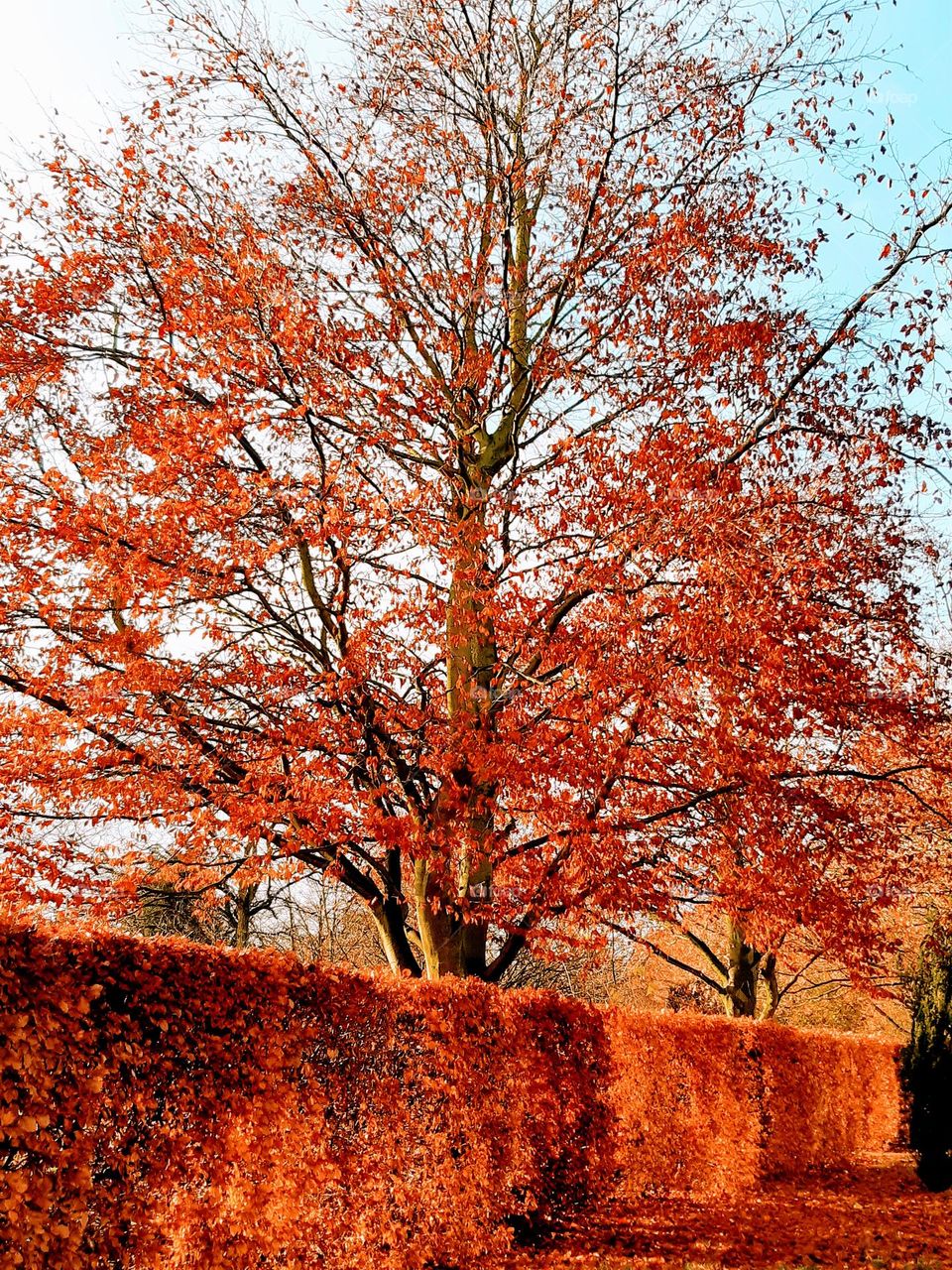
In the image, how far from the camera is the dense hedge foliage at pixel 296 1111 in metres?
3.99

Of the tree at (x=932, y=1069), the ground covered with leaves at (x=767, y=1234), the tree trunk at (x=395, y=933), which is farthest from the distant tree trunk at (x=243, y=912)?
the tree at (x=932, y=1069)

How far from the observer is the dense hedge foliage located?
3992mm

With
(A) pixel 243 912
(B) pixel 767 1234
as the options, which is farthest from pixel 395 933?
(A) pixel 243 912

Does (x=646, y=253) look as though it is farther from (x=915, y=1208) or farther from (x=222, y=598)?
(x=915, y=1208)

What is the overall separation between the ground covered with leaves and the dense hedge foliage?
1.73 feet

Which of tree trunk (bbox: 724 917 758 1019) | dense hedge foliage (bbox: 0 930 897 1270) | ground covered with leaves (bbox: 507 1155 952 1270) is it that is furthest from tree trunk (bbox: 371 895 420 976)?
tree trunk (bbox: 724 917 758 1019)

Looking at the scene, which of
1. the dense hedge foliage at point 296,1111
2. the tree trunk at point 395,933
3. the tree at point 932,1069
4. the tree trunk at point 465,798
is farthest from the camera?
the tree at point 932,1069

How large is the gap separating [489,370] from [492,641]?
10.6ft

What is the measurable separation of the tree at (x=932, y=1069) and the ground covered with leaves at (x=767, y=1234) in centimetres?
43

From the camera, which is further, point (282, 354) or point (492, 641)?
point (492, 641)

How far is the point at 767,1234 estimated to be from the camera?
874cm

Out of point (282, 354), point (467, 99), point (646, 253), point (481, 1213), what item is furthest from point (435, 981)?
point (467, 99)

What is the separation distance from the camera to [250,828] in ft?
28.1

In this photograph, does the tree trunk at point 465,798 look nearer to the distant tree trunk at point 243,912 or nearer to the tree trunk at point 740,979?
the tree trunk at point 740,979
